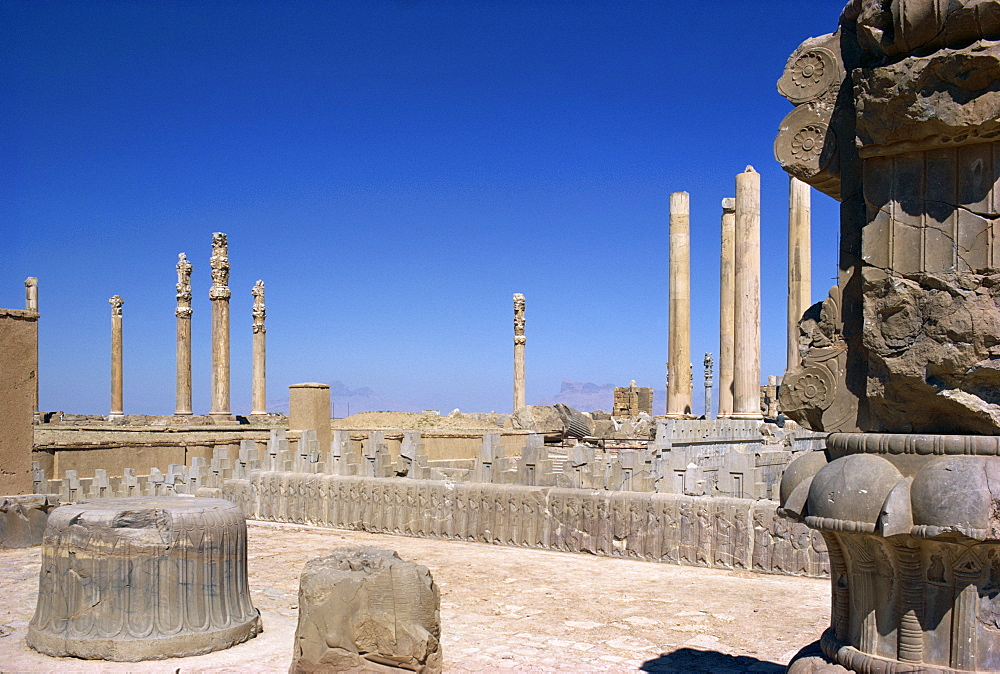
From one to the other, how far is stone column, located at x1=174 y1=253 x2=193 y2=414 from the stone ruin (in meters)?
33.0

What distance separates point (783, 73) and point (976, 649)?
259 centimetres

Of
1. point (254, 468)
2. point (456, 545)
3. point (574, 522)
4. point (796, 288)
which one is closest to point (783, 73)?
point (574, 522)

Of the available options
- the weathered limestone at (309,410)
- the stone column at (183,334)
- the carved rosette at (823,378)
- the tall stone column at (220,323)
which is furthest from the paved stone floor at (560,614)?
the stone column at (183,334)

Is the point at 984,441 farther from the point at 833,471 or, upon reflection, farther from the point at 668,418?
the point at 668,418

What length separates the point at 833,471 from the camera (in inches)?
146

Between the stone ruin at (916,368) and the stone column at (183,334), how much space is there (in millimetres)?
33025

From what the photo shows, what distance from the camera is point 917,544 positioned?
138 inches

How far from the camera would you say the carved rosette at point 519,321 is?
131 ft

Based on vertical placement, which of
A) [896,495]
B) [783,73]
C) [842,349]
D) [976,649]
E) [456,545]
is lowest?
[456,545]

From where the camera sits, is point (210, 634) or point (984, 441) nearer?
point (984, 441)

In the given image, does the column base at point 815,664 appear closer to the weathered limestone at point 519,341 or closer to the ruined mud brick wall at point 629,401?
the weathered limestone at point 519,341

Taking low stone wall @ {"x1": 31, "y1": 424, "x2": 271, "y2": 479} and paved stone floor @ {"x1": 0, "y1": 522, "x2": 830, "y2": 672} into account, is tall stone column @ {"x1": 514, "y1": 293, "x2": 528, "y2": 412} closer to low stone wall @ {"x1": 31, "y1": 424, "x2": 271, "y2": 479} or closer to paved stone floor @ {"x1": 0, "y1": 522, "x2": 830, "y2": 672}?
low stone wall @ {"x1": 31, "y1": 424, "x2": 271, "y2": 479}

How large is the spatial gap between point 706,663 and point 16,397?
7388 millimetres

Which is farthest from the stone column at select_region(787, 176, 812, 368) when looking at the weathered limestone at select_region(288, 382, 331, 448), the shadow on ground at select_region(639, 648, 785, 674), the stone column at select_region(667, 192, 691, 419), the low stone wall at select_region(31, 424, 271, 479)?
the shadow on ground at select_region(639, 648, 785, 674)
